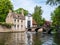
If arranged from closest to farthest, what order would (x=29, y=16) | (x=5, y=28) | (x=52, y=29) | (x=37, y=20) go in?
(x=5, y=28)
(x=52, y=29)
(x=29, y=16)
(x=37, y=20)

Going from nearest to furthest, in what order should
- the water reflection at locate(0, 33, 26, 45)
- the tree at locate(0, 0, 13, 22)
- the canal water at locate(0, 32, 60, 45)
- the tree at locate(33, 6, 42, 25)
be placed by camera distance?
the water reflection at locate(0, 33, 26, 45), the canal water at locate(0, 32, 60, 45), the tree at locate(0, 0, 13, 22), the tree at locate(33, 6, 42, 25)

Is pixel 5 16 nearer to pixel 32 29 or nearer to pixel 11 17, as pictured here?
pixel 11 17

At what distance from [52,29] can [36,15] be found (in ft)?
126

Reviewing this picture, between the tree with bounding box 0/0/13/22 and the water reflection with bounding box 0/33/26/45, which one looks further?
the tree with bounding box 0/0/13/22

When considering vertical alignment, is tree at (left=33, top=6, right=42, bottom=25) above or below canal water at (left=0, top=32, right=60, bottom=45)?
above

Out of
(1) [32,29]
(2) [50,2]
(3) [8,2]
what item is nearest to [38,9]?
(1) [32,29]

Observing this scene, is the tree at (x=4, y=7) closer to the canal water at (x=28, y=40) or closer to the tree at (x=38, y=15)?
the tree at (x=38, y=15)

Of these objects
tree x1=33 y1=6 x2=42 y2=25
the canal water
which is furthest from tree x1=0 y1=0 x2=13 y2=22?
the canal water

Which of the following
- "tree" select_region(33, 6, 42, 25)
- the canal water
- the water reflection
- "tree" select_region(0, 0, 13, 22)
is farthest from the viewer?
"tree" select_region(33, 6, 42, 25)

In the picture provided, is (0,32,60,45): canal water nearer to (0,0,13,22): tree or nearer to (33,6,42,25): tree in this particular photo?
(0,0,13,22): tree

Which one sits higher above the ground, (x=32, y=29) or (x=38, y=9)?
(x=38, y=9)

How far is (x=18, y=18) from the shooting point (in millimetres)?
98562

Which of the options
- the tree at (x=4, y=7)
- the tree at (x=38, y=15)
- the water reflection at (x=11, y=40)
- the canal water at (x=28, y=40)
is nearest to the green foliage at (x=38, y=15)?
the tree at (x=38, y=15)

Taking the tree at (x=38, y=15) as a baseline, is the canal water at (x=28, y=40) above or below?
below
